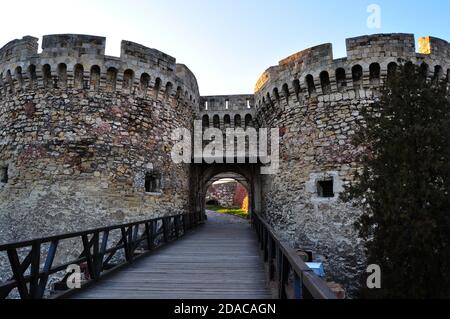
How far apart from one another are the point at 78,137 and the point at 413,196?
6915 mm

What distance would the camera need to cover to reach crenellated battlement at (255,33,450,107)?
25.1 feet

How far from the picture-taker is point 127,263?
4773 millimetres

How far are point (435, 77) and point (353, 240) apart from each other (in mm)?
4518

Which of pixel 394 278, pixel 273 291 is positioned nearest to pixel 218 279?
pixel 273 291

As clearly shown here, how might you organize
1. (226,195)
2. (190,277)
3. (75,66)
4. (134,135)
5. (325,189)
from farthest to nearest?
(226,195) < (325,189) < (134,135) < (75,66) < (190,277)

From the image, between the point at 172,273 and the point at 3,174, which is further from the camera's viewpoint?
the point at 3,174

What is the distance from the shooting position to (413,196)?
15.3 feet

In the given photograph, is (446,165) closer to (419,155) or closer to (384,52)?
(419,155)

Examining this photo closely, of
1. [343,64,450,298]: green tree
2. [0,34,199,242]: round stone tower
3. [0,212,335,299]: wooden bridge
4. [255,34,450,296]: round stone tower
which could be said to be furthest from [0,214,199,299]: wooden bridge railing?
[343,64,450,298]: green tree

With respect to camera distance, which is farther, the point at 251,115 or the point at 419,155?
the point at 251,115

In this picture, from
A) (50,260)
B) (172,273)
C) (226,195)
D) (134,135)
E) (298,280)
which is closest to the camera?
(298,280)

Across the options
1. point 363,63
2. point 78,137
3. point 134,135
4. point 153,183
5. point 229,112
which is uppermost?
point 363,63

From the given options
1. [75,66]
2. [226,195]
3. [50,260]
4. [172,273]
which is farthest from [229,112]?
[226,195]

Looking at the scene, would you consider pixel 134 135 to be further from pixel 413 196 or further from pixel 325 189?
pixel 413 196
